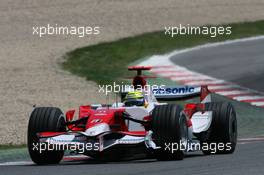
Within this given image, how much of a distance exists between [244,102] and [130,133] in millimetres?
10574

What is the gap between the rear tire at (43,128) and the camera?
45.8 ft

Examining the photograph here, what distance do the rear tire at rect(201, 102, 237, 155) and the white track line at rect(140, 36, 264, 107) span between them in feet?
26.7

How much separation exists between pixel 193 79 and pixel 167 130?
1361 cm

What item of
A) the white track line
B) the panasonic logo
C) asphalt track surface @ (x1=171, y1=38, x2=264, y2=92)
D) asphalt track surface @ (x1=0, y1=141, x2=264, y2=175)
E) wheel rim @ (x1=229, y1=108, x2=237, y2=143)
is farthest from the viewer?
asphalt track surface @ (x1=171, y1=38, x2=264, y2=92)

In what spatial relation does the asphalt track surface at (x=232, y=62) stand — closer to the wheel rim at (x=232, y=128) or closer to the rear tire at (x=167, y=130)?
the wheel rim at (x=232, y=128)

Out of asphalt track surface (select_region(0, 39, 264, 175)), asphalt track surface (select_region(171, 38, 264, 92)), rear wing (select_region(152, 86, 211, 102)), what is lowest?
asphalt track surface (select_region(0, 39, 264, 175))

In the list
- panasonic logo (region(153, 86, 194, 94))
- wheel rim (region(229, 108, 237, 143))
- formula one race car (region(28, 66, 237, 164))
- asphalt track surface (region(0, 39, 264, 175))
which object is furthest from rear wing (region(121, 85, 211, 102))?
asphalt track surface (region(0, 39, 264, 175))

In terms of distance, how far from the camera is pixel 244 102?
23938 mm

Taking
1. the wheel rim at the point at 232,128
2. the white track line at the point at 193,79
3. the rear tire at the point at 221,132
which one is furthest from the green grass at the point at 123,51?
the rear tire at the point at 221,132

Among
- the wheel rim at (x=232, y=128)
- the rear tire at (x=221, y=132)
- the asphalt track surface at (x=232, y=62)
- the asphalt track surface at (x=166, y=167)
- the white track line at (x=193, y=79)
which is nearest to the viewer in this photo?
the asphalt track surface at (x=166, y=167)

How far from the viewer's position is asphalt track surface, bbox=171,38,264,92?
88.8 ft

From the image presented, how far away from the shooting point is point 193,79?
88.9 ft

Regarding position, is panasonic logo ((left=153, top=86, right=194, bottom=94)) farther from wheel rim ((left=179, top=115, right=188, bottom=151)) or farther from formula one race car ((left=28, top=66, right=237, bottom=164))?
wheel rim ((left=179, top=115, right=188, bottom=151))

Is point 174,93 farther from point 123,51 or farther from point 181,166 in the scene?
point 123,51
